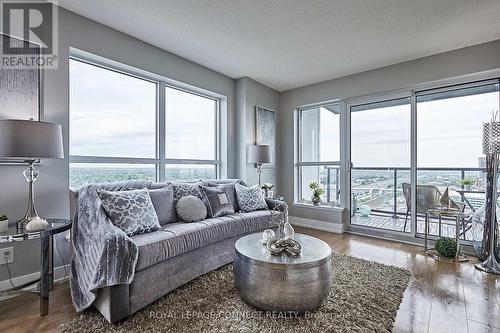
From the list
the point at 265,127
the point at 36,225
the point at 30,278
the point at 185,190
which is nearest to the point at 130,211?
the point at 36,225

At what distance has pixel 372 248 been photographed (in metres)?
3.39

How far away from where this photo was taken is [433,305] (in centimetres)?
197

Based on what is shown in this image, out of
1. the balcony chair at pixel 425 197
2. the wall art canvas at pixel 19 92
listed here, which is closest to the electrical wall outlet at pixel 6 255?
the wall art canvas at pixel 19 92

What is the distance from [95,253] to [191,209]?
1.03m

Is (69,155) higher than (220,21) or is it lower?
lower

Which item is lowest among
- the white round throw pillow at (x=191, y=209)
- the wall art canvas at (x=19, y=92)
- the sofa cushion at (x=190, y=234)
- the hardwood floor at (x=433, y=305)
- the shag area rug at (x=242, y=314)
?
the hardwood floor at (x=433, y=305)

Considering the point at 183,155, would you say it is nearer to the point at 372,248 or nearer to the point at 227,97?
the point at 227,97

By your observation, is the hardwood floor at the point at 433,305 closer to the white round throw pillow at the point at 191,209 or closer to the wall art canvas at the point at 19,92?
the white round throw pillow at the point at 191,209

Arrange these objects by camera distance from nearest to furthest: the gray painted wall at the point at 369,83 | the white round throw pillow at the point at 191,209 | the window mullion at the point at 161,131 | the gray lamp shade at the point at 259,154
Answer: the white round throw pillow at the point at 191,209, the gray painted wall at the point at 369,83, the window mullion at the point at 161,131, the gray lamp shade at the point at 259,154

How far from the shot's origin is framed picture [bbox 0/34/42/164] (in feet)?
7.00

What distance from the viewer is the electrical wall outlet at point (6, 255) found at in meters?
2.11

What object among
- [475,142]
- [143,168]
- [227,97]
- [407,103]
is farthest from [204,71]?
[475,142]

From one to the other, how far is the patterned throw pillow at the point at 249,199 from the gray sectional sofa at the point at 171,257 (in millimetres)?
282

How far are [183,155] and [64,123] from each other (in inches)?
61.5
